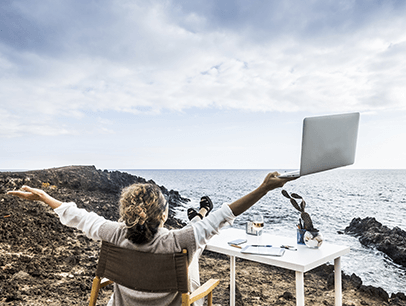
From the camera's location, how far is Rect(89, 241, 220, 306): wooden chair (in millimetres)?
1277

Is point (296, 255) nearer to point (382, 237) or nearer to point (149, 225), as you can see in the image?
point (149, 225)

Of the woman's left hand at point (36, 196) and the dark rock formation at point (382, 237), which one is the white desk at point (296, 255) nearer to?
the woman's left hand at point (36, 196)

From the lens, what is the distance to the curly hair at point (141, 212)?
129cm

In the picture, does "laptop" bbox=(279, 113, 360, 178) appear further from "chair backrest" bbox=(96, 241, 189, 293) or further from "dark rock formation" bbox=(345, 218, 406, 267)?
"dark rock formation" bbox=(345, 218, 406, 267)

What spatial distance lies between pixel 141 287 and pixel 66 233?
14.2 ft

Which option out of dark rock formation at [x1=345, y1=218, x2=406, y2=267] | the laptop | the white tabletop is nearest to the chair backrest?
the laptop

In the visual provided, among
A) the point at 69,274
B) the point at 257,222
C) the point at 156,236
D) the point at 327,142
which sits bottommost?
the point at 69,274

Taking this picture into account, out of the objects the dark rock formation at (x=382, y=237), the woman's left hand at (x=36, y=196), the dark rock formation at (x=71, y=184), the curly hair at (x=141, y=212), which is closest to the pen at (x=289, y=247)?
the curly hair at (x=141, y=212)

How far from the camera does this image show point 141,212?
1286mm

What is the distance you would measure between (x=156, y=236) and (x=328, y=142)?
93 cm

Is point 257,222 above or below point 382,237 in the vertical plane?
above

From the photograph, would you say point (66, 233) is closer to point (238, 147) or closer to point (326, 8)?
point (326, 8)

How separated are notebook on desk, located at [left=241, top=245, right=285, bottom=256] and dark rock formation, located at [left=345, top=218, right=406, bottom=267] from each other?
6.99 m

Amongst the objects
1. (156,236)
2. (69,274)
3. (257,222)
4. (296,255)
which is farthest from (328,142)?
(69,274)
